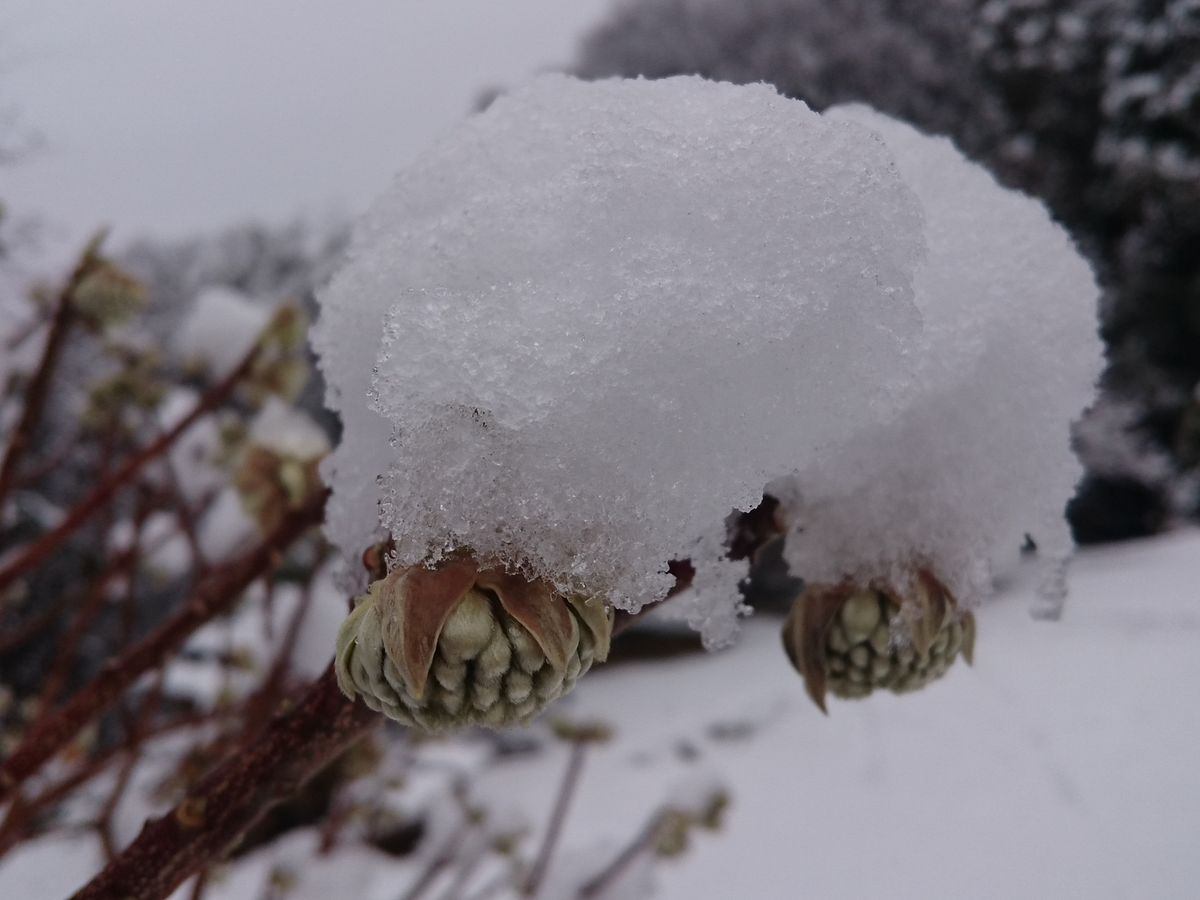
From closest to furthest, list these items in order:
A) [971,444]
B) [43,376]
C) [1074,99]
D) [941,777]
→ [971,444] → [43,376] → [941,777] → [1074,99]

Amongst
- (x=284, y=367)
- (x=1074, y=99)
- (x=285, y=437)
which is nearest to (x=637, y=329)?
(x=285, y=437)

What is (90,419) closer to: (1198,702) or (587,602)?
(587,602)

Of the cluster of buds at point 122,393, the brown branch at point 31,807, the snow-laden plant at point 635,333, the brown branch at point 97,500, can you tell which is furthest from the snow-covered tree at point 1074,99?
the snow-laden plant at point 635,333

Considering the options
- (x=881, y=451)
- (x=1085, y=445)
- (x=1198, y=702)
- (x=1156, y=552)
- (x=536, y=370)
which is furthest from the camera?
(x=1085, y=445)

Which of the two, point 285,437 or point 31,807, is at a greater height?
point 285,437

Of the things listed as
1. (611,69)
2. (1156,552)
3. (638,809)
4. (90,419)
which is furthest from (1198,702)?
(611,69)

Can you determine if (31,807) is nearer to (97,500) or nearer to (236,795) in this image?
(97,500)

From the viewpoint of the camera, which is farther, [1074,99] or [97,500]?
[1074,99]

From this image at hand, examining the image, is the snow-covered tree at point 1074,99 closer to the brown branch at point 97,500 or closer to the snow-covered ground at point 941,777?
the snow-covered ground at point 941,777

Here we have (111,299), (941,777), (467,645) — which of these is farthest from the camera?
(941,777)
